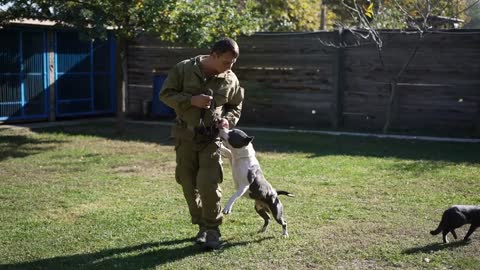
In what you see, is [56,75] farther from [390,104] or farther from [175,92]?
[175,92]

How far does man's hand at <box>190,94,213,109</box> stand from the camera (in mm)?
5492

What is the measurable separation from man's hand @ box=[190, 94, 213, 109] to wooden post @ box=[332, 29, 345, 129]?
927cm

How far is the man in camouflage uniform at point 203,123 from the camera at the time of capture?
18.6 feet

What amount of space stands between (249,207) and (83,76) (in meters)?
10.4

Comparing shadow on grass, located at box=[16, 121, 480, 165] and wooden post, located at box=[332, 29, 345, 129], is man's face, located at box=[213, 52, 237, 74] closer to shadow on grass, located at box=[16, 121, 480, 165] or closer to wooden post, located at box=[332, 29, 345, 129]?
shadow on grass, located at box=[16, 121, 480, 165]

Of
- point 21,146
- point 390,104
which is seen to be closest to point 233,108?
point 21,146

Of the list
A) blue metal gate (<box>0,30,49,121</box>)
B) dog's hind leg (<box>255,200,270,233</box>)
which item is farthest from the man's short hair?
blue metal gate (<box>0,30,49,121</box>)

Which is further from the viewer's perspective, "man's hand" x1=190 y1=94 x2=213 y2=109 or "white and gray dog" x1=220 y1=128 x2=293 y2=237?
"white and gray dog" x1=220 y1=128 x2=293 y2=237

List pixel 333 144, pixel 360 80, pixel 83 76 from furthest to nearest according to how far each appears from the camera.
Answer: pixel 83 76 < pixel 360 80 < pixel 333 144

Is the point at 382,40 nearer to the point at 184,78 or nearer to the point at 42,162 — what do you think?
the point at 42,162

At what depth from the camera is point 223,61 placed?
555 centimetres

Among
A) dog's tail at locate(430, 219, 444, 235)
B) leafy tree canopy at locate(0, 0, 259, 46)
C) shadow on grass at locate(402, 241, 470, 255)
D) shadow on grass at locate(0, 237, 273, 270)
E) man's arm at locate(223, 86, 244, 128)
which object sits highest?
leafy tree canopy at locate(0, 0, 259, 46)

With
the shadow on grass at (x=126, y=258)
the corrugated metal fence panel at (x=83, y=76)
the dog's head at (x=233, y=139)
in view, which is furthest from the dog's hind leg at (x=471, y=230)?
the corrugated metal fence panel at (x=83, y=76)

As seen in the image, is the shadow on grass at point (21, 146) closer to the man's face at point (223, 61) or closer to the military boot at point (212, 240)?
the military boot at point (212, 240)
